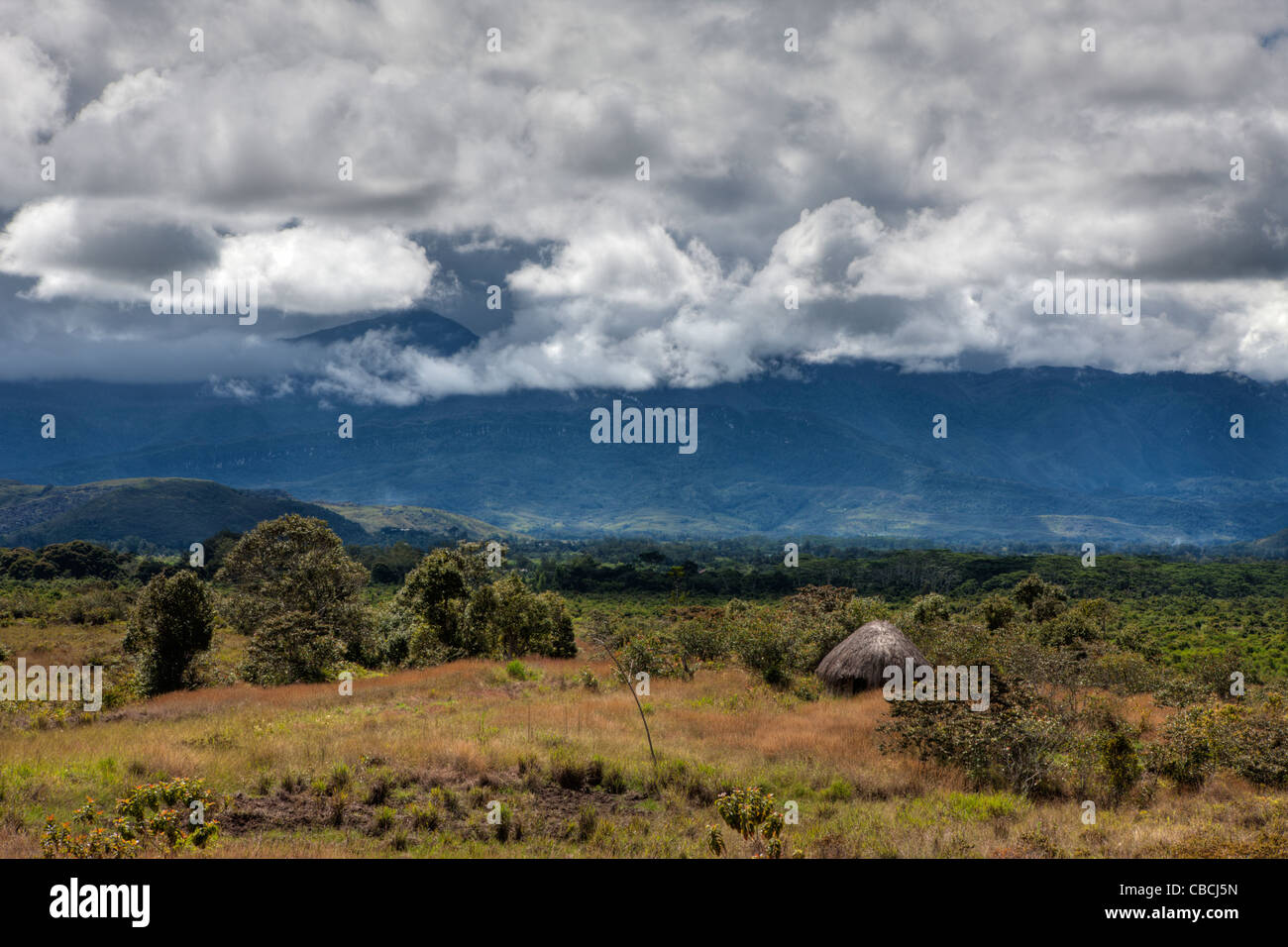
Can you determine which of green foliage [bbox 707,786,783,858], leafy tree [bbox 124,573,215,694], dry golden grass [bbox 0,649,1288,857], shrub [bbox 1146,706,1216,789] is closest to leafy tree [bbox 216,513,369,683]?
leafy tree [bbox 124,573,215,694]

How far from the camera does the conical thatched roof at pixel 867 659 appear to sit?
2903cm

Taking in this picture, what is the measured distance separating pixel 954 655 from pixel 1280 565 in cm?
20331

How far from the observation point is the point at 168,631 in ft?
109

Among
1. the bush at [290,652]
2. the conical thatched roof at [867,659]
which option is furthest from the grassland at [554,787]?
the bush at [290,652]

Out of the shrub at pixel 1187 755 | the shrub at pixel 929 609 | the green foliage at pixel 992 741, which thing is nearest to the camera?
the green foliage at pixel 992 741

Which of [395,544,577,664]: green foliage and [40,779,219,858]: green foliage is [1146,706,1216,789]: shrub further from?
[395,544,577,664]: green foliage

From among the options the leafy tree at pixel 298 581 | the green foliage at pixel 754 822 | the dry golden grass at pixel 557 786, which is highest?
the leafy tree at pixel 298 581

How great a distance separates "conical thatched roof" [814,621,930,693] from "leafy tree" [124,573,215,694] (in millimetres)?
27135

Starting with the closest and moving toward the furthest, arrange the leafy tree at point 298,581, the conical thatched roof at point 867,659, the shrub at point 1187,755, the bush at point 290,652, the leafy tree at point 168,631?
the shrub at point 1187,755, the conical thatched roof at point 867,659, the leafy tree at point 168,631, the bush at point 290,652, the leafy tree at point 298,581

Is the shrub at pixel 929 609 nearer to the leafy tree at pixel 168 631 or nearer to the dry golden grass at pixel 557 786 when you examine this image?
the dry golden grass at pixel 557 786

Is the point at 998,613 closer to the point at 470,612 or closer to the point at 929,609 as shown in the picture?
the point at 929,609

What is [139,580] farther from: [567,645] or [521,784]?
[521,784]

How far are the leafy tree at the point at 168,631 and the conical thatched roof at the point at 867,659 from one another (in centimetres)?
2714
